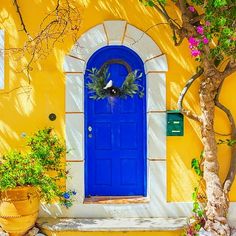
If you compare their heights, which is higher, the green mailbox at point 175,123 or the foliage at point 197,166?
the green mailbox at point 175,123

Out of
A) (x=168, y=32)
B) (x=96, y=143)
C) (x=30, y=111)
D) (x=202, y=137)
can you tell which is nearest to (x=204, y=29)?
(x=168, y=32)

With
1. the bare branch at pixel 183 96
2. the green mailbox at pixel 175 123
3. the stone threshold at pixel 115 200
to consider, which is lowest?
the stone threshold at pixel 115 200

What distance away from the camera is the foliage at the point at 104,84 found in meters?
5.35

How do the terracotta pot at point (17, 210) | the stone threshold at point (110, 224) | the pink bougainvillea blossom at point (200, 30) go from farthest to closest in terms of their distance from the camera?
the stone threshold at point (110, 224), the terracotta pot at point (17, 210), the pink bougainvillea blossom at point (200, 30)

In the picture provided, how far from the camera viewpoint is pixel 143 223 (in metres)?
5.04

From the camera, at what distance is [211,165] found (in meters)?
5.06

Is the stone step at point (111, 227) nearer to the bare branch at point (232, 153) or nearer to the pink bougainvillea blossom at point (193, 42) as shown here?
the bare branch at point (232, 153)

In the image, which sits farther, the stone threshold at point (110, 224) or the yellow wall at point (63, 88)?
the yellow wall at point (63, 88)

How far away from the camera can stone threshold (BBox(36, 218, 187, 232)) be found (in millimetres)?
4875

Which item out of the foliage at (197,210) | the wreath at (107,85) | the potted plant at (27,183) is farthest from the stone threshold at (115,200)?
the wreath at (107,85)

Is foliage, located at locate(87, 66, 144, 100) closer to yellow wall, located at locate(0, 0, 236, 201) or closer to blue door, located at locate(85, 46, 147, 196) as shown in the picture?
A: blue door, located at locate(85, 46, 147, 196)

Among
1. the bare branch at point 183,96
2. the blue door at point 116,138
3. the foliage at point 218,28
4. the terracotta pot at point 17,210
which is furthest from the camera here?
the blue door at point 116,138

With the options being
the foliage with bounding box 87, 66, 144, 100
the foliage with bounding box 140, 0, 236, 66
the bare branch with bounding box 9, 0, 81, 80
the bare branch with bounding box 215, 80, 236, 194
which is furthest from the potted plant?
the foliage with bounding box 140, 0, 236, 66

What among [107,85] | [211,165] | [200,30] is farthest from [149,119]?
[200,30]
